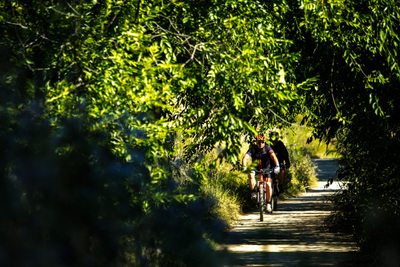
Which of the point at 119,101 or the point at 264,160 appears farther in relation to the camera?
the point at 264,160

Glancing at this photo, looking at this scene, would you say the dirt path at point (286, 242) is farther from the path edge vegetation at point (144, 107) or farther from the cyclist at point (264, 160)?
the path edge vegetation at point (144, 107)

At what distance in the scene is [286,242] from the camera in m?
10.4

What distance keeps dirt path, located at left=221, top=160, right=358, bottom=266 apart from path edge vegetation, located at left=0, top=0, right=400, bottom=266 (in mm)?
709

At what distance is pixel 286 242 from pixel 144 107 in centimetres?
462

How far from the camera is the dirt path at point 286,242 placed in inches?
339

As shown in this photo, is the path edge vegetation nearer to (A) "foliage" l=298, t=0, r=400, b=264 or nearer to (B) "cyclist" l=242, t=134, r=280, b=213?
(A) "foliage" l=298, t=0, r=400, b=264

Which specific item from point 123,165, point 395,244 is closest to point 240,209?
point 395,244

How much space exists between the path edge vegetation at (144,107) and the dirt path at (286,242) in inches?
27.9

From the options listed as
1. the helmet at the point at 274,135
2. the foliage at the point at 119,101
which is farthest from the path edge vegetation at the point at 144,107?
the helmet at the point at 274,135

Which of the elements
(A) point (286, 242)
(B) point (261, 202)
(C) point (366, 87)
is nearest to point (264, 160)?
(B) point (261, 202)

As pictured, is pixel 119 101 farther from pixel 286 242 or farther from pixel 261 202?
pixel 261 202

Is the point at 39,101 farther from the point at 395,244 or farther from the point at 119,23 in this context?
the point at 395,244

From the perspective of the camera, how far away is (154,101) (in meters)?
6.60

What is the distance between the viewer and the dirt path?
8.61m
